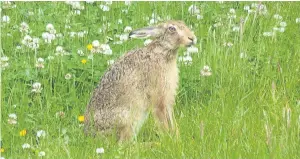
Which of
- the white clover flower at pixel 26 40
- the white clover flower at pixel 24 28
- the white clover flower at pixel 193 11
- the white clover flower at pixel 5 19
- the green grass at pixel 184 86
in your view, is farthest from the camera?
the white clover flower at pixel 193 11

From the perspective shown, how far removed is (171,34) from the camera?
7688mm

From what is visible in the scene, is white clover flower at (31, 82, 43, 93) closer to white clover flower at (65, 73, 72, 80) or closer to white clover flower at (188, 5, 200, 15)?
white clover flower at (65, 73, 72, 80)

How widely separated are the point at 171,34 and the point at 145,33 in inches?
9.4

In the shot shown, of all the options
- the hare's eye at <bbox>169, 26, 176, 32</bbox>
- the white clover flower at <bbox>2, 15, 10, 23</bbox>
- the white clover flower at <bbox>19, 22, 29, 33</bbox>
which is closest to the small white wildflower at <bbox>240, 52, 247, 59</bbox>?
the hare's eye at <bbox>169, 26, 176, 32</bbox>

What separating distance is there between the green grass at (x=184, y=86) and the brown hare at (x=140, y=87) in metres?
0.17

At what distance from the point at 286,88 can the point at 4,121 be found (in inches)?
105

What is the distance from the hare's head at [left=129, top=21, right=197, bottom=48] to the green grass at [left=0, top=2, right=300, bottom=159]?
599 millimetres

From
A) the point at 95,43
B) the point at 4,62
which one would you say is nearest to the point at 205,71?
the point at 95,43

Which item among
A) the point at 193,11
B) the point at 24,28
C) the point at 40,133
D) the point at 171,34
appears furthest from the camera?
the point at 193,11

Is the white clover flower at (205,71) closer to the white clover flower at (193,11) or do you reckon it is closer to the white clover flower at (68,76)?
the white clover flower at (68,76)

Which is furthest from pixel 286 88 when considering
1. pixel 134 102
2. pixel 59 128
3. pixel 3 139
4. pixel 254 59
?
pixel 3 139

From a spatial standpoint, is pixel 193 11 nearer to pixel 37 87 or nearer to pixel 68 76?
pixel 68 76

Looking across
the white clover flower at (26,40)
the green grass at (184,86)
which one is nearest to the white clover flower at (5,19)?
the green grass at (184,86)

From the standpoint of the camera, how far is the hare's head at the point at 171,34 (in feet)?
24.9
